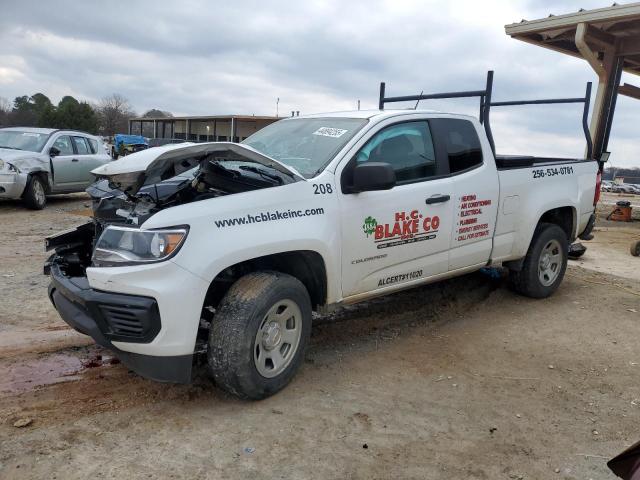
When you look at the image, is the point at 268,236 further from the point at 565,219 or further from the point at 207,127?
the point at 207,127

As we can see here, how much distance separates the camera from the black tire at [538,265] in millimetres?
5887

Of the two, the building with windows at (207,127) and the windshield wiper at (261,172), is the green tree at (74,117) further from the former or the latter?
the windshield wiper at (261,172)

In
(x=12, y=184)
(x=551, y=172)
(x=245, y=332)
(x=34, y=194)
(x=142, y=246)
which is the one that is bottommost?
(x=245, y=332)

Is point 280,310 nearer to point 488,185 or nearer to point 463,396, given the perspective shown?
point 463,396

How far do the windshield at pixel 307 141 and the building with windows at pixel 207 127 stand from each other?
28.5 metres

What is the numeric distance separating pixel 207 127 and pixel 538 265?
4126 centimetres

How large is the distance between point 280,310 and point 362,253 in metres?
0.79

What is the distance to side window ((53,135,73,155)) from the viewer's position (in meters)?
12.2

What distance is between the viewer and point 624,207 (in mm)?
15594

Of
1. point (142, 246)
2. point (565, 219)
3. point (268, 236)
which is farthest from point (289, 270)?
point (565, 219)

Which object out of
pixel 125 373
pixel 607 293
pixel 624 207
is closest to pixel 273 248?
pixel 125 373

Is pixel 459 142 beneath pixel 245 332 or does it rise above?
above

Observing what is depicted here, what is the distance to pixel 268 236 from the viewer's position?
3412 millimetres

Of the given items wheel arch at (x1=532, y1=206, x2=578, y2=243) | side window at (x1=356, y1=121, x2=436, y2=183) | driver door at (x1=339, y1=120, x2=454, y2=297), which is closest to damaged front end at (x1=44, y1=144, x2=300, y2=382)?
driver door at (x1=339, y1=120, x2=454, y2=297)
